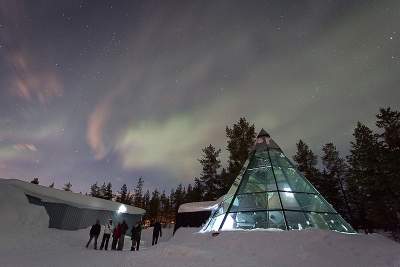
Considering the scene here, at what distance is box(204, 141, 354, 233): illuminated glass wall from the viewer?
11922mm

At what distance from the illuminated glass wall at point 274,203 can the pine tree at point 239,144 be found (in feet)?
61.0

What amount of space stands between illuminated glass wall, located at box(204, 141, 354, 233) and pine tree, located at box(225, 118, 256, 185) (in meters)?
18.6

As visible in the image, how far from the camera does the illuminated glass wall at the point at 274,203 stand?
39.1 ft

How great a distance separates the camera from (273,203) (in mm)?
12758

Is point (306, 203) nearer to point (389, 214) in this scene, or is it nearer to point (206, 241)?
point (206, 241)

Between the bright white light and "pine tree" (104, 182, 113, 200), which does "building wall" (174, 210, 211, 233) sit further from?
"pine tree" (104, 182, 113, 200)

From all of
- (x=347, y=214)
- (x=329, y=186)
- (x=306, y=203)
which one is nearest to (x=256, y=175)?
(x=306, y=203)

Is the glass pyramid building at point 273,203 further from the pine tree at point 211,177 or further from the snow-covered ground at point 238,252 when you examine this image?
the pine tree at point 211,177

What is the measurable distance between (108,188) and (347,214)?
148 feet

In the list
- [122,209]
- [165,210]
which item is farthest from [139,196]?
[122,209]

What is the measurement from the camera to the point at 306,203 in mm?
12930

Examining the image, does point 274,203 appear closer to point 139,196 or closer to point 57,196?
point 57,196

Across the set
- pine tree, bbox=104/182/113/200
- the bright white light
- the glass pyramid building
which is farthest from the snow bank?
pine tree, bbox=104/182/113/200

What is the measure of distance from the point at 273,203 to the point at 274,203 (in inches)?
2.0
